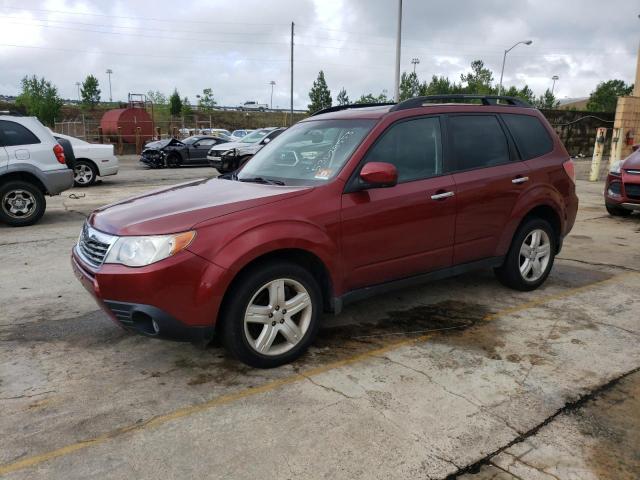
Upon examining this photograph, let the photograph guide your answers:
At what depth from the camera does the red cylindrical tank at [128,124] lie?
1135 inches

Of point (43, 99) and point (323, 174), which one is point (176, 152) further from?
point (43, 99)

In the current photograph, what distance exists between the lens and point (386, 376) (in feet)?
11.2

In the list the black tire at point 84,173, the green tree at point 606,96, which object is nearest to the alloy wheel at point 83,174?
the black tire at point 84,173

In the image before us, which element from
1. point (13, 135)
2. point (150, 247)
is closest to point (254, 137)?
point (13, 135)

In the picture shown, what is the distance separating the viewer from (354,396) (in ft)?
10.5

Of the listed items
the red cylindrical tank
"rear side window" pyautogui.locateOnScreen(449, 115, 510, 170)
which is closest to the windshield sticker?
"rear side window" pyautogui.locateOnScreen(449, 115, 510, 170)

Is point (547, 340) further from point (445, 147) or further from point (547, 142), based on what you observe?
point (547, 142)

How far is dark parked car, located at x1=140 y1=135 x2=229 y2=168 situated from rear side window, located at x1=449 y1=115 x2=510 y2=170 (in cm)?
1775

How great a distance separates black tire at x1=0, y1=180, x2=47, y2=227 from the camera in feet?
27.3

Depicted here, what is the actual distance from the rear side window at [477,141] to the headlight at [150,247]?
2412 mm

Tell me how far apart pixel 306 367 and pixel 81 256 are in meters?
1.73

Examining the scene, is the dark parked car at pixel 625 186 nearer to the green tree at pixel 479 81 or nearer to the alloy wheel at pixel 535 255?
the alloy wheel at pixel 535 255

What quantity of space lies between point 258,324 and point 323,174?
117 cm

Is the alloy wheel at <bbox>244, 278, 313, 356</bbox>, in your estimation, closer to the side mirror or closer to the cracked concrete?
the cracked concrete
